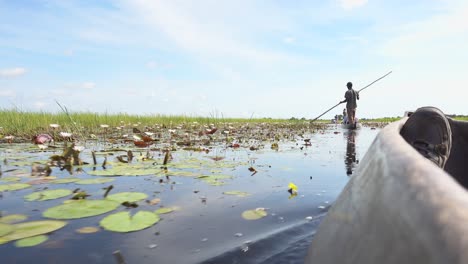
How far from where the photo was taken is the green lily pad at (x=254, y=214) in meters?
1.91

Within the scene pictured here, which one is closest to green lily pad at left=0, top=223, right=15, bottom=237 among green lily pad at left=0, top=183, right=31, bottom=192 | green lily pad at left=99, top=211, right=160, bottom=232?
green lily pad at left=99, top=211, right=160, bottom=232

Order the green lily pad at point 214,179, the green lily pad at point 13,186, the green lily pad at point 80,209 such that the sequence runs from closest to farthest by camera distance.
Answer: the green lily pad at point 80,209 → the green lily pad at point 13,186 → the green lily pad at point 214,179

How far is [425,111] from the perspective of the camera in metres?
1.39

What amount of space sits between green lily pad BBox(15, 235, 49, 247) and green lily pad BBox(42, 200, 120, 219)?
259 millimetres

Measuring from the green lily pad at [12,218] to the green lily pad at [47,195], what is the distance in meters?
0.34

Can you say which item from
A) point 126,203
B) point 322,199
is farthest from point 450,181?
point 322,199

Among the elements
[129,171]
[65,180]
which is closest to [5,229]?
[65,180]

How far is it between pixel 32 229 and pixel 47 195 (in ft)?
2.13

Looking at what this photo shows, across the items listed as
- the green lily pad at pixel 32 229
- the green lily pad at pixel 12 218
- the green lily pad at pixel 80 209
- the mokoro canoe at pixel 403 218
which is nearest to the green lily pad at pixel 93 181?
the green lily pad at pixel 80 209

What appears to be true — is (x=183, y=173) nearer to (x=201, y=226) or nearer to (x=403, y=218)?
(x=201, y=226)

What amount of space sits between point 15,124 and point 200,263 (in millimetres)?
7950

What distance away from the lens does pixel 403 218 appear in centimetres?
39

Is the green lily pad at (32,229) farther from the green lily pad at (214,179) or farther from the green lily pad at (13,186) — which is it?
the green lily pad at (214,179)

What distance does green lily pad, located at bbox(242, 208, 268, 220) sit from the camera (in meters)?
1.91
